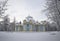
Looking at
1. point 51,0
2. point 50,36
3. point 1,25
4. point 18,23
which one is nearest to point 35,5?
point 51,0

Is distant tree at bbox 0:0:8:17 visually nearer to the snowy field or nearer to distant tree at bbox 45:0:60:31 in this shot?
the snowy field

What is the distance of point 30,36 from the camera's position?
119 inches

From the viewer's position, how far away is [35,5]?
10.2 ft

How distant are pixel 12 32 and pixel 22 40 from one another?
457 millimetres

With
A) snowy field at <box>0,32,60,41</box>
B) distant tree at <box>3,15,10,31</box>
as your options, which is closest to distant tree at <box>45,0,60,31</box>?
snowy field at <box>0,32,60,41</box>

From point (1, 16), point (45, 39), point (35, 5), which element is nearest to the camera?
point (45, 39)

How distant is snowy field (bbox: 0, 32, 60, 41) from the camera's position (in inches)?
116

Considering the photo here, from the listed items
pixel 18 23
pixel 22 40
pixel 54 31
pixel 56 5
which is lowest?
pixel 22 40

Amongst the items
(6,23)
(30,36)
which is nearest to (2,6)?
(6,23)

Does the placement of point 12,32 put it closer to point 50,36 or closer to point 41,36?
point 41,36

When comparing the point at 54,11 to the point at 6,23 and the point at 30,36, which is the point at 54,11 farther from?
the point at 6,23

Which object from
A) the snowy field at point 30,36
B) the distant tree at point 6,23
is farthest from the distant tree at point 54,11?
the distant tree at point 6,23

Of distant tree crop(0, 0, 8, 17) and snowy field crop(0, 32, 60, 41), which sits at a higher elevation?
distant tree crop(0, 0, 8, 17)

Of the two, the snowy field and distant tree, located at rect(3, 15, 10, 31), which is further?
distant tree, located at rect(3, 15, 10, 31)
